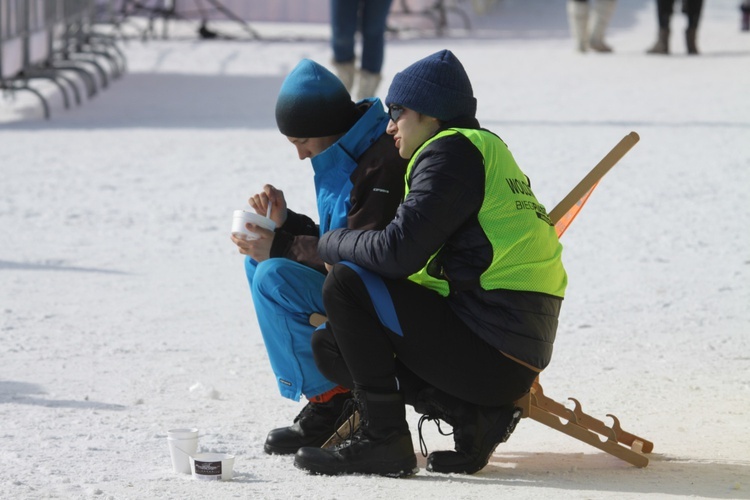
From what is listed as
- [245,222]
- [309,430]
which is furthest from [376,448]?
[245,222]

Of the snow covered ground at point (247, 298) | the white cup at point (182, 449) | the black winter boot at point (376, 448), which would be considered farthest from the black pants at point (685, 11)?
the white cup at point (182, 449)

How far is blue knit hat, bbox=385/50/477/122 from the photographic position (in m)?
3.48

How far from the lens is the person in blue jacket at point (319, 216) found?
11.9 feet

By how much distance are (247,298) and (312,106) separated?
220cm

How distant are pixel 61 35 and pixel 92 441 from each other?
10.3 meters

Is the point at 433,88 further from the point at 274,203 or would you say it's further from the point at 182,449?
the point at 182,449

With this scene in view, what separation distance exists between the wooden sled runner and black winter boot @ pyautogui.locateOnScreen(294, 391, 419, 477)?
19cm

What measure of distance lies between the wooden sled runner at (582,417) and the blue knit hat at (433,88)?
450 mm

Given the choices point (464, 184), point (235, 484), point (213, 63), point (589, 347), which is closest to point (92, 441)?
point (235, 484)

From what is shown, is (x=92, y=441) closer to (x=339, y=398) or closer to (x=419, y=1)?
(x=339, y=398)

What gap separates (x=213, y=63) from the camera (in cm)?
1565

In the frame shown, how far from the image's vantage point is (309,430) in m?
3.84

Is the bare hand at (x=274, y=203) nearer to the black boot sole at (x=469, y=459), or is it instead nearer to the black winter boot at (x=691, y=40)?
the black boot sole at (x=469, y=459)

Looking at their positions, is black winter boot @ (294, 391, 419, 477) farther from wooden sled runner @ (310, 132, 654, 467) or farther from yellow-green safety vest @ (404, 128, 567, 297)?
yellow-green safety vest @ (404, 128, 567, 297)
